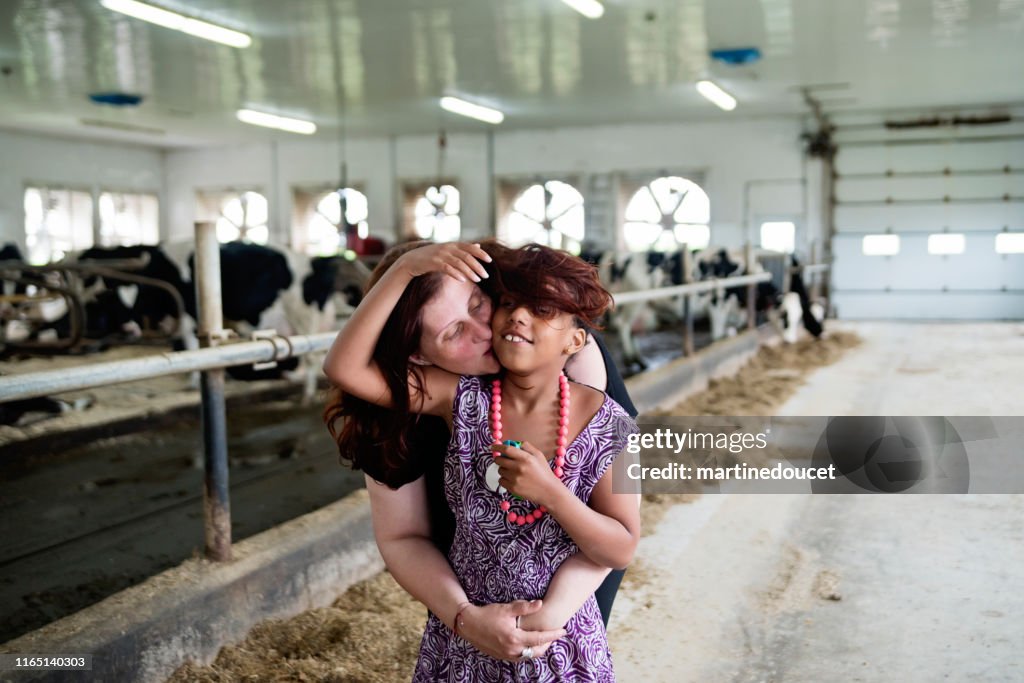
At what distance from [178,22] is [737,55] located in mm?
6153

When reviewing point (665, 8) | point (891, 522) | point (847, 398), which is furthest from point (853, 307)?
point (891, 522)

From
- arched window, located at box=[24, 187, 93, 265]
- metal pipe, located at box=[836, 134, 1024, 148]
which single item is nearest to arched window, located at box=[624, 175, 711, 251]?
metal pipe, located at box=[836, 134, 1024, 148]

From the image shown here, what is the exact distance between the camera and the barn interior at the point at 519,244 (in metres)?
2.60

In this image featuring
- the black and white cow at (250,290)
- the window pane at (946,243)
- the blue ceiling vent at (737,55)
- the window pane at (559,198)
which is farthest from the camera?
the window pane at (559,198)

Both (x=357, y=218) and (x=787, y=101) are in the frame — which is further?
(x=357, y=218)

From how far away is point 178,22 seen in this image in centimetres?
875

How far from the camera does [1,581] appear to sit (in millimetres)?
3254

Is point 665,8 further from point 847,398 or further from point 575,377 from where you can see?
point 575,377

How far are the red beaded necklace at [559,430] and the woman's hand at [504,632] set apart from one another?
0.13 m

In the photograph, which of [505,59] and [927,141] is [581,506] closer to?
[505,59]

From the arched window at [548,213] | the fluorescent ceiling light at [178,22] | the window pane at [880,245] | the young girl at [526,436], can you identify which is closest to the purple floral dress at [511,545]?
the young girl at [526,436]

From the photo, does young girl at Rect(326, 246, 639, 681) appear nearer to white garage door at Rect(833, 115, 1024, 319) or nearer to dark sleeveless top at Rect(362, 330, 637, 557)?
dark sleeveless top at Rect(362, 330, 637, 557)

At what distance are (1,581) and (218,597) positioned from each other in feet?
4.48

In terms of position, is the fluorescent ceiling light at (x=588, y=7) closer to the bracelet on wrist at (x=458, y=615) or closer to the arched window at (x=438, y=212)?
the bracelet on wrist at (x=458, y=615)
